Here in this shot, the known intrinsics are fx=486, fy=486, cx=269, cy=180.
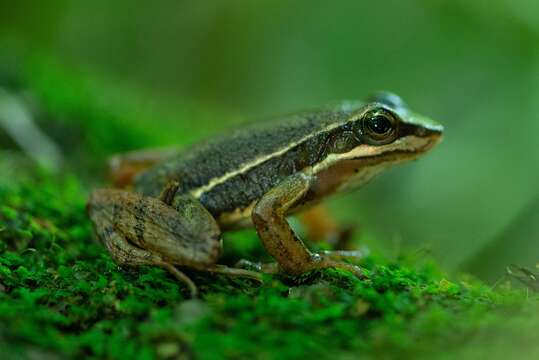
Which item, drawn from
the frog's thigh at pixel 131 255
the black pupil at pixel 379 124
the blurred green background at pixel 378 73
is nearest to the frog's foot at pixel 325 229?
the blurred green background at pixel 378 73

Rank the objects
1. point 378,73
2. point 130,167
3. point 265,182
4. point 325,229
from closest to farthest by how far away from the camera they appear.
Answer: point 265,182
point 130,167
point 325,229
point 378,73

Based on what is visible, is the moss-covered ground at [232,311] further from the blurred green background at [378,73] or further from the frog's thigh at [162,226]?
the blurred green background at [378,73]

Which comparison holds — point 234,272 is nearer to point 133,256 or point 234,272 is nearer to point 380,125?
point 133,256

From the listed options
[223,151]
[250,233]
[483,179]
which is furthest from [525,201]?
[223,151]

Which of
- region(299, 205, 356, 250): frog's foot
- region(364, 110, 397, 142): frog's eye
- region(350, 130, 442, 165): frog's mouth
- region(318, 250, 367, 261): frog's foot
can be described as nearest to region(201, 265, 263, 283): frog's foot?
region(318, 250, 367, 261): frog's foot

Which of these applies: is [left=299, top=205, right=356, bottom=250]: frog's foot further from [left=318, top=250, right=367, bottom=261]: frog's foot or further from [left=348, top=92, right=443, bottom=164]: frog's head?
[left=348, top=92, right=443, bottom=164]: frog's head

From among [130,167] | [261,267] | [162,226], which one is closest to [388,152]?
[261,267]

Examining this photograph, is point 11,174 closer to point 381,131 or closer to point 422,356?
point 381,131
